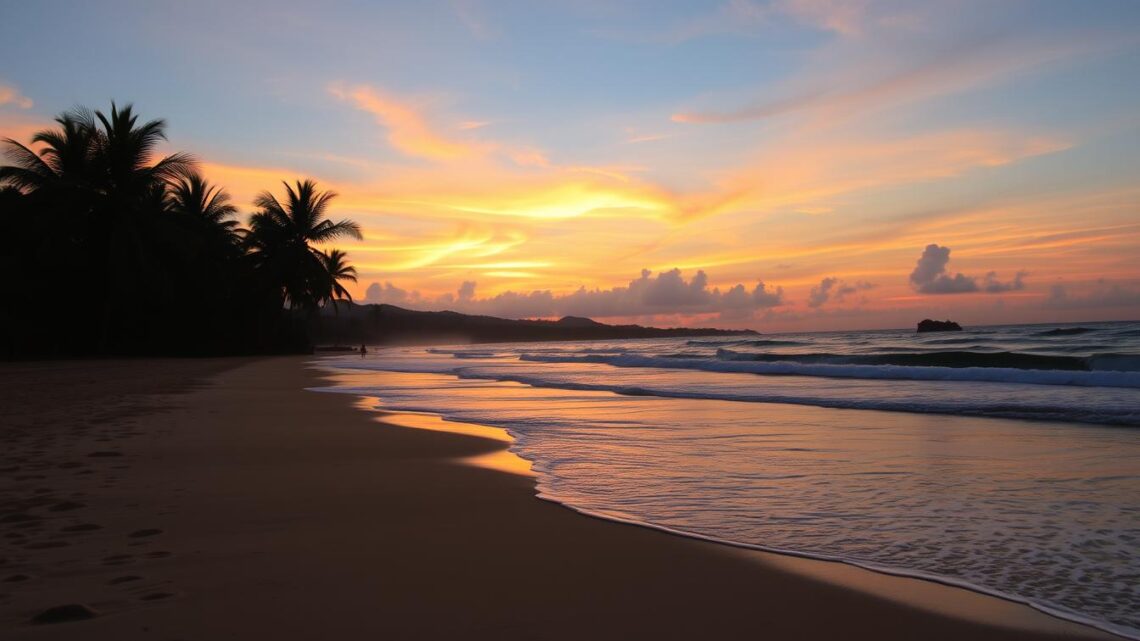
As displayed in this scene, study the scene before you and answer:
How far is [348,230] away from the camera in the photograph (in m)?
42.0

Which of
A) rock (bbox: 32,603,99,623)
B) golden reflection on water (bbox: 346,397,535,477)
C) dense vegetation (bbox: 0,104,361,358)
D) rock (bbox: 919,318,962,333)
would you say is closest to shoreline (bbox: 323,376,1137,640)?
golden reflection on water (bbox: 346,397,535,477)

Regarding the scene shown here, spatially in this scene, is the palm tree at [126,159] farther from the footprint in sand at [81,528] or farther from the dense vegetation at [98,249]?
the footprint in sand at [81,528]

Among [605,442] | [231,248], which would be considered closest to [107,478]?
[605,442]

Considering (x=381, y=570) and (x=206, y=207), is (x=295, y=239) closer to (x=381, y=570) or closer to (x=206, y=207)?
(x=206, y=207)

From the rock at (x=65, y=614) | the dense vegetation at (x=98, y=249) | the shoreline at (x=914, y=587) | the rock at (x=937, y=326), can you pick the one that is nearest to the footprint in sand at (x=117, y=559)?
the rock at (x=65, y=614)

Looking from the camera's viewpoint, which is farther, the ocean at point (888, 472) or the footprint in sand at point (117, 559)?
the ocean at point (888, 472)

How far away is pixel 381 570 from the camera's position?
3.19m

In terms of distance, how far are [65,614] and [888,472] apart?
16.8ft

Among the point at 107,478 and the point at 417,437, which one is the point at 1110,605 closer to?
the point at 107,478

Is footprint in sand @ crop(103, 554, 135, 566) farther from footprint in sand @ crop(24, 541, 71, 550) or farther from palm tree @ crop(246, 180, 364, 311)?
palm tree @ crop(246, 180, 364, 311)

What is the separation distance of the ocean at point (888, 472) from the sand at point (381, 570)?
1.28 ft

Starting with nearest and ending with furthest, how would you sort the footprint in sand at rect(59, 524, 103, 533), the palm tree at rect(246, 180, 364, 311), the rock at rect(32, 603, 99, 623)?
the rock at rect(32, 603, 99, 623) → the footprint in sand at rect(59, 524, 103, 533) → the palm tree at rect(246, 180, 364, 311)

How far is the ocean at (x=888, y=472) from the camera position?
341cm

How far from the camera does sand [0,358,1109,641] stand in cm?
260
